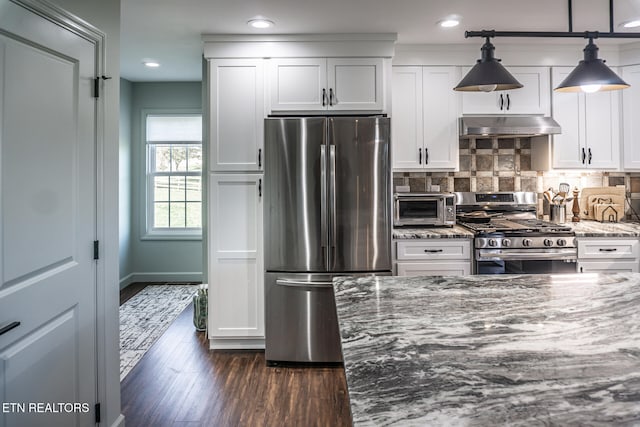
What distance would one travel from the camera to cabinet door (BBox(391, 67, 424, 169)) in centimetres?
363

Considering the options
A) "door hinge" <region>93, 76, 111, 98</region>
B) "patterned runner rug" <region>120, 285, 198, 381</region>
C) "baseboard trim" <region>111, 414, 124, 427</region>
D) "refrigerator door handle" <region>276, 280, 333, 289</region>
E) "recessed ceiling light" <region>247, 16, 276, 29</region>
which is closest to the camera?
"door hinge" <region>93, 76, 111, 98</region>

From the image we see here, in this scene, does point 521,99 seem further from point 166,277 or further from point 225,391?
point 166,277

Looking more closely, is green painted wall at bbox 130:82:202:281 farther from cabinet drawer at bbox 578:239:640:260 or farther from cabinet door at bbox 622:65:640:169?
cabinet door at bbox 622:65:640:169

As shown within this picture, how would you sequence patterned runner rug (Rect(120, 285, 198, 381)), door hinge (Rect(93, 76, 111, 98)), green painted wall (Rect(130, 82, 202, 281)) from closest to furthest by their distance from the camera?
door hinge (Rect(93, 76, 111, 98)), patterned runner rug (Rect(120, 285, 198, 381)), green painted wall (Rect(130, 82, 202, 281))

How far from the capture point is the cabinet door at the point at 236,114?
334 centimetres

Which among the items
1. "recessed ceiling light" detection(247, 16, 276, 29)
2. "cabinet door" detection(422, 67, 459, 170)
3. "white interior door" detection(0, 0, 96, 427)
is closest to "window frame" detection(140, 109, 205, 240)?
"recessed ceiling light" detection(247, 16, 276, 29)

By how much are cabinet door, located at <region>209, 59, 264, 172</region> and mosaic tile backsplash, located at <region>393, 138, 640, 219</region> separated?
135cm

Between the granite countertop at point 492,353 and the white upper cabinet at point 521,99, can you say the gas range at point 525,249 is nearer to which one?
the white upper cabinet at point 521,99

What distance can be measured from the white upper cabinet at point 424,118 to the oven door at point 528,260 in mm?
821

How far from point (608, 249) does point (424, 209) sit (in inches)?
54.9

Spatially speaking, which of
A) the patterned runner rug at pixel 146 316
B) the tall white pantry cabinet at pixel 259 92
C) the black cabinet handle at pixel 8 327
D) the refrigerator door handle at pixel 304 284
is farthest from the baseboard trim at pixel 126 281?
the black cabinet handle at pixel 8 327

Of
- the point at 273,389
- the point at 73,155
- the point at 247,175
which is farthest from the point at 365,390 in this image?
the point at 247,175

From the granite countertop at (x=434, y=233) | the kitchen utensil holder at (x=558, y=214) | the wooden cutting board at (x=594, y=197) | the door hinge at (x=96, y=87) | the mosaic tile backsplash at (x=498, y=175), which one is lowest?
the granite countertop at (x=434, y=233)

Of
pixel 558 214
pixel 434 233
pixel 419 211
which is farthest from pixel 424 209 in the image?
pixel 558 214
